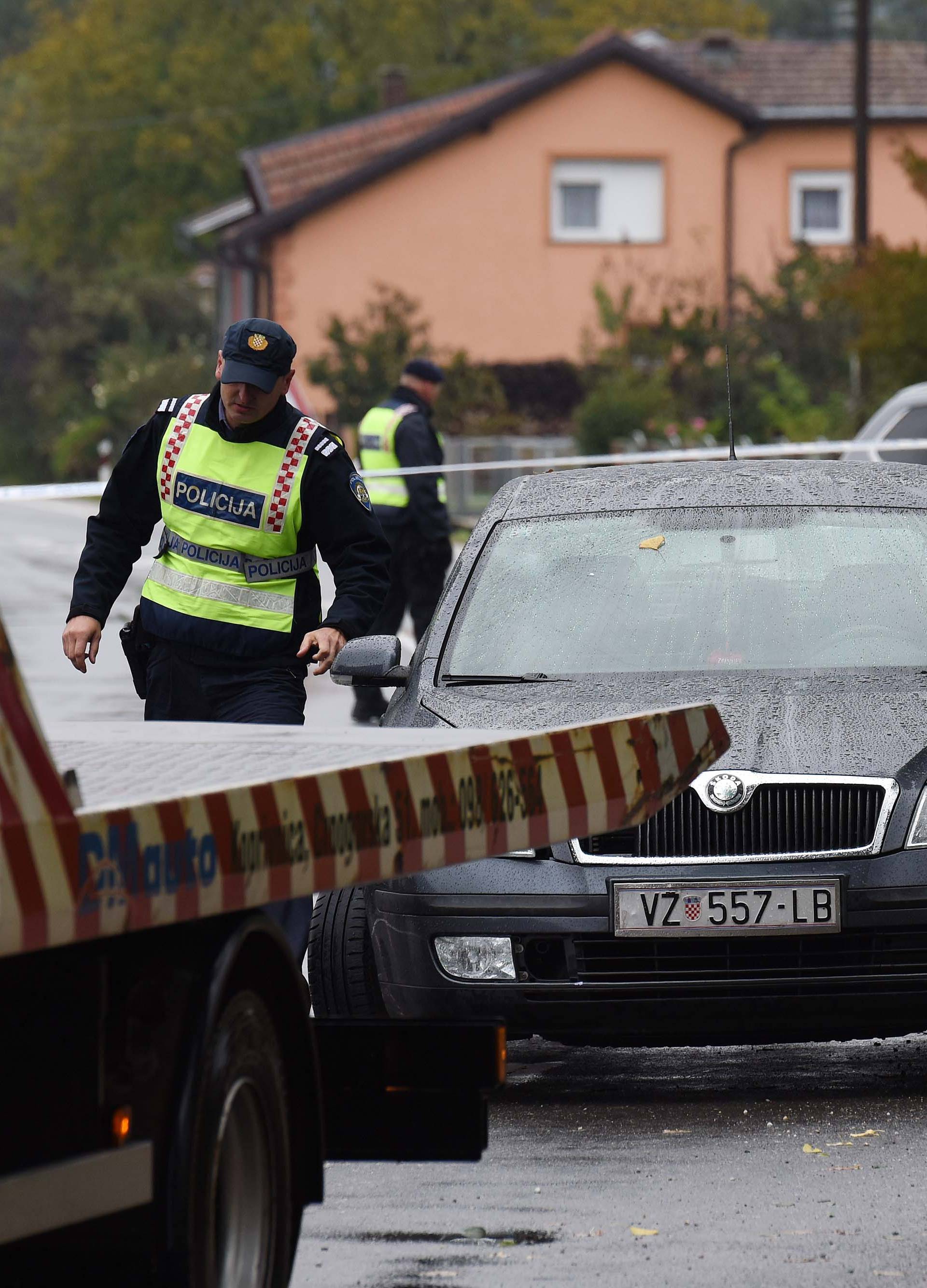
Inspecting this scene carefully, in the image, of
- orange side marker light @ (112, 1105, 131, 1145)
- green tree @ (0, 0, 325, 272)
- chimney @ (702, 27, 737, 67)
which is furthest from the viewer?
green tree @ (0, 0, 325, 272)

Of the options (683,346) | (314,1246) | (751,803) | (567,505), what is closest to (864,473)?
(567,505)

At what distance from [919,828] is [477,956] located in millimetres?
1067

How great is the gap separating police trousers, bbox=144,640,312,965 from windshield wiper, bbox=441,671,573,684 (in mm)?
402

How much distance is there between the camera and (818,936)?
6.11 m

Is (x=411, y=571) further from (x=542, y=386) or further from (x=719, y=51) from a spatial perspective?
(x=719, y=51)

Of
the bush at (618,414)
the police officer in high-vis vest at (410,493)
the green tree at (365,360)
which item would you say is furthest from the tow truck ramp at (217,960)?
the green tree at (365,360)

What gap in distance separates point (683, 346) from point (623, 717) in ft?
108

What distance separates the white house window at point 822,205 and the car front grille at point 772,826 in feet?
142

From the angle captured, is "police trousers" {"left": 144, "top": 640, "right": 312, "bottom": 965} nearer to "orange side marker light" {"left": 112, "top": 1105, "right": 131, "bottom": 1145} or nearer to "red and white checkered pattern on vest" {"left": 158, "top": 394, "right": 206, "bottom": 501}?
"red and white checkered pattern on vest" {"left": 158, "top": 394, "right": 206, "bottom": 501}

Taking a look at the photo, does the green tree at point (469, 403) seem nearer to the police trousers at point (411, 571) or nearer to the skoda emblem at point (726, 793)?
the police trousers at point (411, 571)

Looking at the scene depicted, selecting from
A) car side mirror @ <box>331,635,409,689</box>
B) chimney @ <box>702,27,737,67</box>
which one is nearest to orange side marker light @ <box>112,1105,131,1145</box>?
car side mirror @ <box>331,635,409,689</box>

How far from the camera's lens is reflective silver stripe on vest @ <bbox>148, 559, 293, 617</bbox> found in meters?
6.78

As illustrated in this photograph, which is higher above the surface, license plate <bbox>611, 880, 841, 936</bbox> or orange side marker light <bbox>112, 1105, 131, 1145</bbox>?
orange side marker light <bbox>112, 1105, 131, 1145</bbox>

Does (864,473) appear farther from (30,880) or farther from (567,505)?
(30,880)
